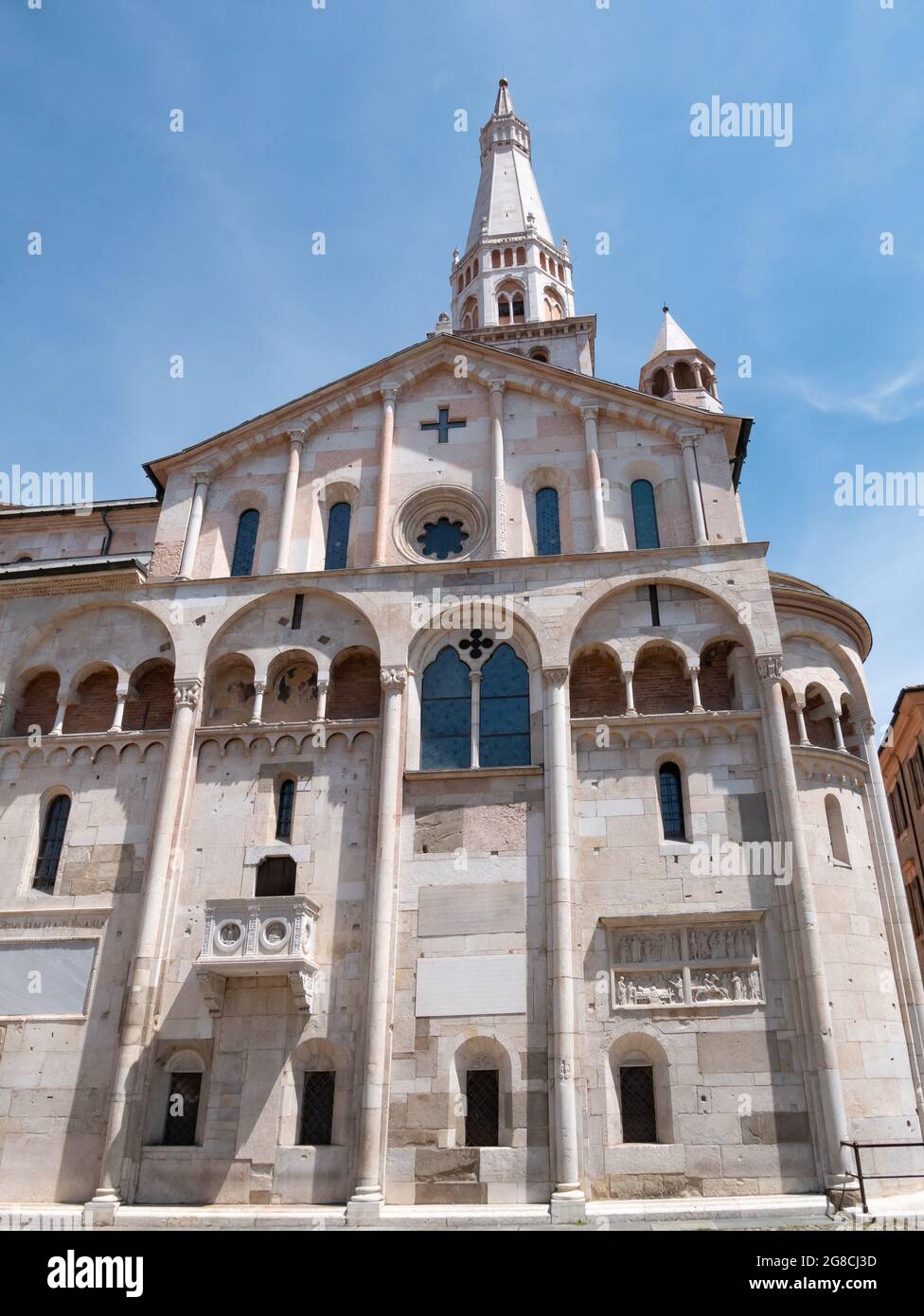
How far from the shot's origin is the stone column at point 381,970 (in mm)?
16156

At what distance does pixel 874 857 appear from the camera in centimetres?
2003

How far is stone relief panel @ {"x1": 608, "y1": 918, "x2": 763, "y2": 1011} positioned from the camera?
17.2 m

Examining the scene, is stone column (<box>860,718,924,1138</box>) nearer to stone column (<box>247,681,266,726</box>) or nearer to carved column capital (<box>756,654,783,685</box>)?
carved column capital (<box>756,654,783,685</box>)

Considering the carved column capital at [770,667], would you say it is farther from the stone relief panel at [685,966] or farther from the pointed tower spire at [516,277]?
the pointed tower spire at [516,277]

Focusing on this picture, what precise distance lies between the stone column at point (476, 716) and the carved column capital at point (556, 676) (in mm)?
1470

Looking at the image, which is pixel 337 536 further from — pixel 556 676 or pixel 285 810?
pixel 285 810

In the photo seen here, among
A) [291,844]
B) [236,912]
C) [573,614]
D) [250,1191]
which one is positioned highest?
[573,614]

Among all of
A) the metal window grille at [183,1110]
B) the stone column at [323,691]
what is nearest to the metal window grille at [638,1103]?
the metal window grille at [183,1110]

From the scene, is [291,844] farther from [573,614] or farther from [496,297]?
[496,297]

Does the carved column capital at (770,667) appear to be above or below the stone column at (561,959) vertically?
above

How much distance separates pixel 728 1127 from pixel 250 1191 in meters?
8.11

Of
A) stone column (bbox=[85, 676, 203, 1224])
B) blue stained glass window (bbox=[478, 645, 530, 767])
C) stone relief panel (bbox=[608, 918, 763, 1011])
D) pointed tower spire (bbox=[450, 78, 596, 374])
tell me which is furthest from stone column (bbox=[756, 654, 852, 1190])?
pointed tower spire (bbox=[450, 78, 596, 374])

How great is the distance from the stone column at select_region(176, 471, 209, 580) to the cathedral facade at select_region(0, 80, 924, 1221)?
88 mm

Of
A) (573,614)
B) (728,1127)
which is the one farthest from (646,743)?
(728,1127)
